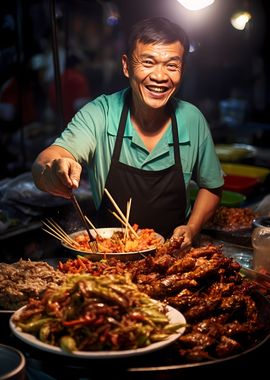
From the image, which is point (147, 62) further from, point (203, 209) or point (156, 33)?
point (203, 209)

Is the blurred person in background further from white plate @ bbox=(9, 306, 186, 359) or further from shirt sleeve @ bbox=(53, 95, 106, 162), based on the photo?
white plate @ bbox=(9, 306, 186, 359)

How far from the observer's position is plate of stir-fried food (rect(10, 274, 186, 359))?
1.75 meters

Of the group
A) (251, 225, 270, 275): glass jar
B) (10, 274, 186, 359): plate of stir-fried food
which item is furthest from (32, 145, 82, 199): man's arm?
(251, 225, 270, 275): glass jar

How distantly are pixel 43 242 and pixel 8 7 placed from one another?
541cm

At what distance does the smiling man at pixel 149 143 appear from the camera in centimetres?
331

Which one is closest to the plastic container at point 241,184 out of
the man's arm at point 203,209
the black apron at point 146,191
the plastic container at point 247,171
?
the plastic container at point 247,171

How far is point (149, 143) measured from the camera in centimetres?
357

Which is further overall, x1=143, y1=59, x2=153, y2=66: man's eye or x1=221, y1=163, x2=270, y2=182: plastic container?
x1=221, y1=163, x2=270, y2=182: plastic container

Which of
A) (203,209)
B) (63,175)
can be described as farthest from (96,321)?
(203,209)

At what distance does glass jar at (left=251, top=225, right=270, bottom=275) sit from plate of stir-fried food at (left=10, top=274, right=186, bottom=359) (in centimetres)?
106

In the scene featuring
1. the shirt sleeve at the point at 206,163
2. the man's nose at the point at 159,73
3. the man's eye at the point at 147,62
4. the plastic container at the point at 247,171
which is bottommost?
the plastic container at the point at 247,171

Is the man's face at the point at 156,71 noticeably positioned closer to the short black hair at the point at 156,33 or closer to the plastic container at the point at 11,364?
the short black hair at the point at 156,33

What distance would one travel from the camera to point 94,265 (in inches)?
97.8

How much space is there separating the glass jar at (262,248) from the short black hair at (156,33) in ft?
4.07
